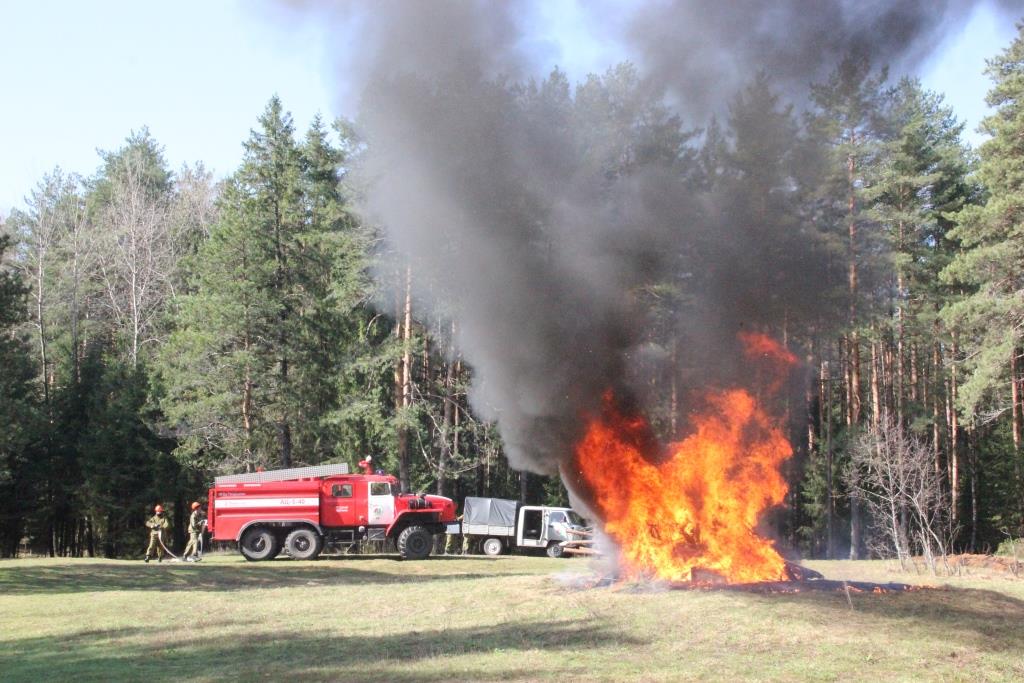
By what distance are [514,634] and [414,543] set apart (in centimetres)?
1500

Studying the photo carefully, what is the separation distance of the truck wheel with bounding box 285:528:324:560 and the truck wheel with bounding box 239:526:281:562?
425 millimetres

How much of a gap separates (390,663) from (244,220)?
2651 cm

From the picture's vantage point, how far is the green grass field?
976cm

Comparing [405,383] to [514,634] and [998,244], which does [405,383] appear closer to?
[998,244]

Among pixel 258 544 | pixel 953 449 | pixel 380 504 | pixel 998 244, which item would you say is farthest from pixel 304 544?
pixel 953 449

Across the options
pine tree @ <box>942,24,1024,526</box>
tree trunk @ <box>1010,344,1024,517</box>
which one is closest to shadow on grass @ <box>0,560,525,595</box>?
pine tree @ <box>942,24,1024,526</box>

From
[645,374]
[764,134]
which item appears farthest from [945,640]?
[764,134]

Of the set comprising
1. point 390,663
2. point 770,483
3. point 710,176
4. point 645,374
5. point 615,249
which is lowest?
point 390,663

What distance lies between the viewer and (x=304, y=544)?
25891 millimetres

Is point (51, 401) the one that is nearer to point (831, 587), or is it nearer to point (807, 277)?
point (807, 277)

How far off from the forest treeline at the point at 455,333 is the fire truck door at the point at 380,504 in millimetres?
6028

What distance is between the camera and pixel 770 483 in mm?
16500

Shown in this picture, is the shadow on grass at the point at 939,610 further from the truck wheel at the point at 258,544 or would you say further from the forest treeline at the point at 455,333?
the truck wheel at the point at 258,544

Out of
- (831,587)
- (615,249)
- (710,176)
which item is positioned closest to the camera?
(831,587)
